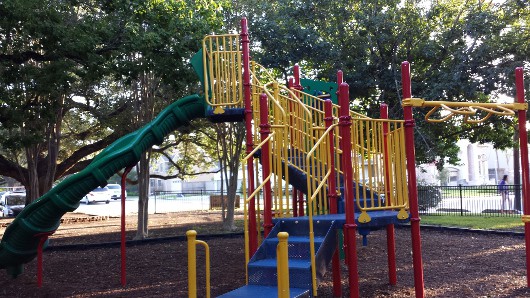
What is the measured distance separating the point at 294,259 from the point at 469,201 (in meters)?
17.7

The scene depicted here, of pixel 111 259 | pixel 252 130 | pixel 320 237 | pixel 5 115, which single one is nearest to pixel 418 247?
pixel 320 237

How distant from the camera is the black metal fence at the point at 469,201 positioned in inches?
795

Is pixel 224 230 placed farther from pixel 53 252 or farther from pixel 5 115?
pixel 5 115

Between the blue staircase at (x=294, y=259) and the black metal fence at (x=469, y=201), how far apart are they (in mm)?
14972

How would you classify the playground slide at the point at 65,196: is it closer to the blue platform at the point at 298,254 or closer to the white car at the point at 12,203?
the blue platform at the point at 298,254

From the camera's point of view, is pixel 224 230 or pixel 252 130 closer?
pixel 252 130

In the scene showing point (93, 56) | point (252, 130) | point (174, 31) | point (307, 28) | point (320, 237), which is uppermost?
point (307, 28)

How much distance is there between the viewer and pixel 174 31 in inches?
461

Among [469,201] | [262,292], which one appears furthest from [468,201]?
[262,292]

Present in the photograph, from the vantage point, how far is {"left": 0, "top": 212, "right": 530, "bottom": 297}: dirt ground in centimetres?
749

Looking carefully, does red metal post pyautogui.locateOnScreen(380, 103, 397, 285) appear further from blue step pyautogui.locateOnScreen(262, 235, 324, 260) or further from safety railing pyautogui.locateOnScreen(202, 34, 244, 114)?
safety railing pyautogui.locateOnScreen(202, 34, 244, 114)

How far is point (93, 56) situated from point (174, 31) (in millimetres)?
1837

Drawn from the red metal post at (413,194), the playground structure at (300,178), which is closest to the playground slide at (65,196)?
the playground structure at (300,178)

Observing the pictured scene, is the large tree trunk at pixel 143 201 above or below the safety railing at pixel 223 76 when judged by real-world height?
below
